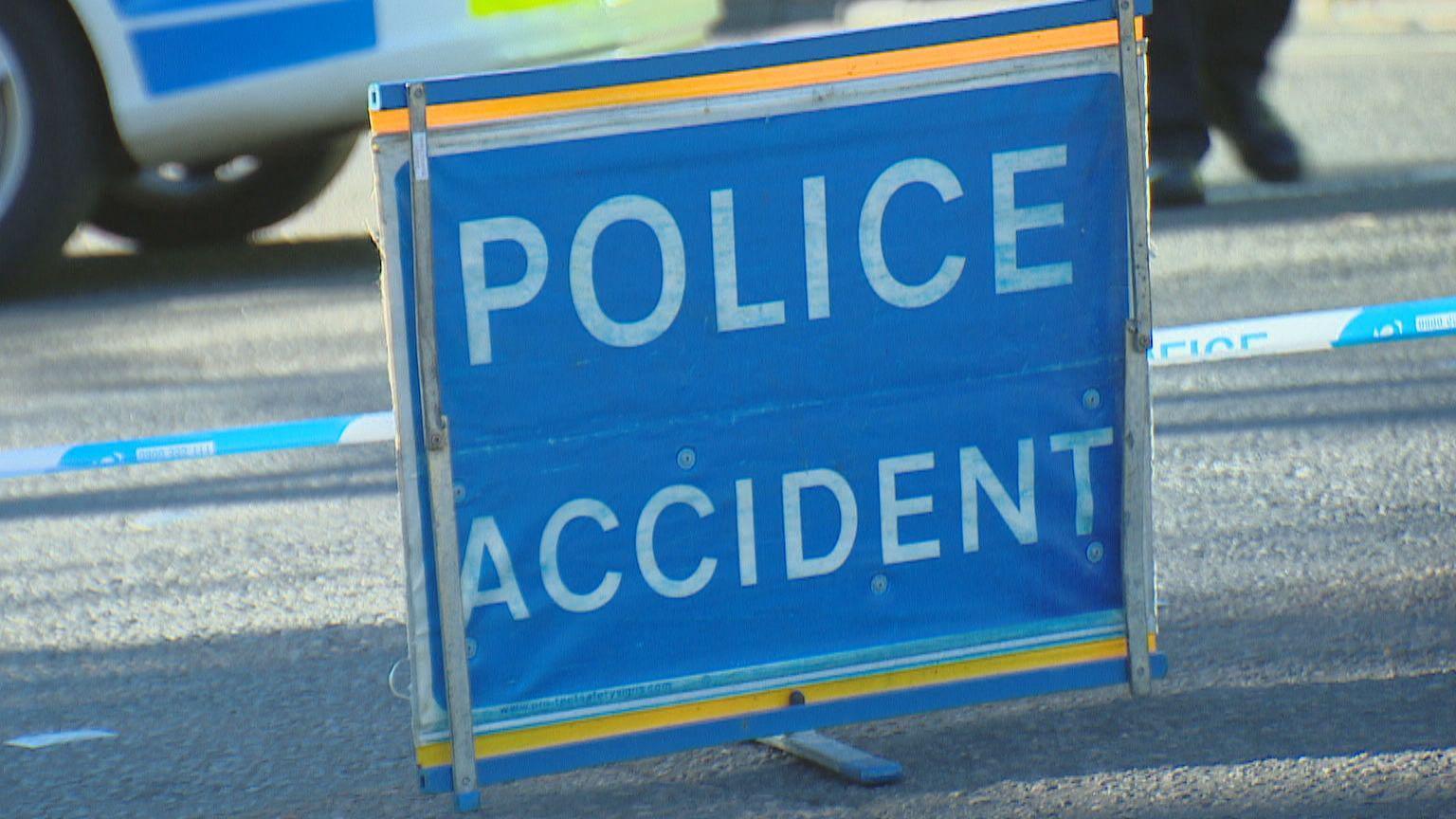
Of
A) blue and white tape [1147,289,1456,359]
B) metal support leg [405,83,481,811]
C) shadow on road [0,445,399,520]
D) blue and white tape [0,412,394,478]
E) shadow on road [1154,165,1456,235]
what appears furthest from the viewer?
shadow on road [1154,165,1456,235]

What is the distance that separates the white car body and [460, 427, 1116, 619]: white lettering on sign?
13.1 ft

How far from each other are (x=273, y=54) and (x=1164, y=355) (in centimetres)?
338

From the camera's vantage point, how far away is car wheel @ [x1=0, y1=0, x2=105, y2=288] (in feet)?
22.5

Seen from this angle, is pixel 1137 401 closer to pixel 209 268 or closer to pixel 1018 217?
pixel 1018 217

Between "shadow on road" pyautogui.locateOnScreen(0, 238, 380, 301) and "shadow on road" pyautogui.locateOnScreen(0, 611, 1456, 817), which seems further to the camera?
"shadow on road" pyautogui.locateOnScreen(0, 238, 380, 301)

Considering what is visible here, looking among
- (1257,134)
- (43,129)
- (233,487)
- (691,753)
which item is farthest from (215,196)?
(691,753)

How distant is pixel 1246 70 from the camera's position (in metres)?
8.42

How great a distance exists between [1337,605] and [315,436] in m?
2.23

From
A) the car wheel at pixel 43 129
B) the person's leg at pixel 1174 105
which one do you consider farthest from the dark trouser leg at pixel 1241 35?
the car wheel at pixel 43 129

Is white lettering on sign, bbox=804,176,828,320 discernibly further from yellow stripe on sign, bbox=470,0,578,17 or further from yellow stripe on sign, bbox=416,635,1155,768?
yellow stripe on sign, bbox=470,0,578,17

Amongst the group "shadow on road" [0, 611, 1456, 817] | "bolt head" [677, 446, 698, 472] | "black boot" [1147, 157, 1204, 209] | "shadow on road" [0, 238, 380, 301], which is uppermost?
"black boot" [1147, 157, 1204, 209]

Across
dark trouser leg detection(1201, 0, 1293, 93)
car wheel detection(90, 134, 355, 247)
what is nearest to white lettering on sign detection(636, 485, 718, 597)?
car wheel detection(90, 134, 355, 247)

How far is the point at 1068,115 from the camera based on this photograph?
11.2ft

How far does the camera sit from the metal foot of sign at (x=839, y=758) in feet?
11.0
